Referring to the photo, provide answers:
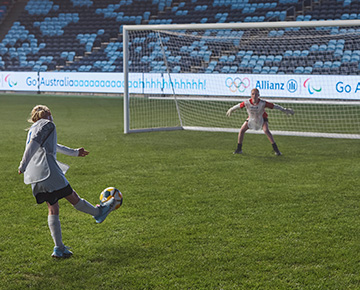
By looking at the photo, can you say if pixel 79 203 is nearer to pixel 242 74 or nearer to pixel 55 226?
pixel 55 226

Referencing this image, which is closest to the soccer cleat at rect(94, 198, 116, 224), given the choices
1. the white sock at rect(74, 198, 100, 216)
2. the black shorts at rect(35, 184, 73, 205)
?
the white sock at rect(74, 198, 100, 216)

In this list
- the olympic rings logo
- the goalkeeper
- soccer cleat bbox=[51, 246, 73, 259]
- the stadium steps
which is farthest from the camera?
the stadium steps

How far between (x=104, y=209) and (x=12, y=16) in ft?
106

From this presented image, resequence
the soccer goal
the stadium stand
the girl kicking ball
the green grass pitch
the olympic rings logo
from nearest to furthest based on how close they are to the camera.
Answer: the green grass pitch, the girl kicking ball, the soccer goal, the olympic rings logo, the stadium stand

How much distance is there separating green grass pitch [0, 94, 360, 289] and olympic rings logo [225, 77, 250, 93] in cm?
1052

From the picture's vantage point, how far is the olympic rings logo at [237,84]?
68.9 ft

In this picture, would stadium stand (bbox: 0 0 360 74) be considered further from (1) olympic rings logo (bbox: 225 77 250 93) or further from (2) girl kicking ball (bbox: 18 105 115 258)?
(2) girl kicking ball (bbox: 18 105 115 258)

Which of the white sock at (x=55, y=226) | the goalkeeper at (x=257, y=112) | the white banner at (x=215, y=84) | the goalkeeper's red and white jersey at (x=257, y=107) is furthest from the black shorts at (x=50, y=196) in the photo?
the white banner at (x=215, y=84)

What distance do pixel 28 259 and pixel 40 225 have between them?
1.03 m

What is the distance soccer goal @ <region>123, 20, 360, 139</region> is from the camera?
17984 millimetres

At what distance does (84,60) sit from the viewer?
2823 cm

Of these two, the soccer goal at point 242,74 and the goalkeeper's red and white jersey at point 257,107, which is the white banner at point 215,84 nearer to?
the soccer goal at point 242,74

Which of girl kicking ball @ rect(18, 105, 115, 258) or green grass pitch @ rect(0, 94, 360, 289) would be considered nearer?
green grass pitch @ rect(0, 94, 360, 289)

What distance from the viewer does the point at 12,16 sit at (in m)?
34.7
